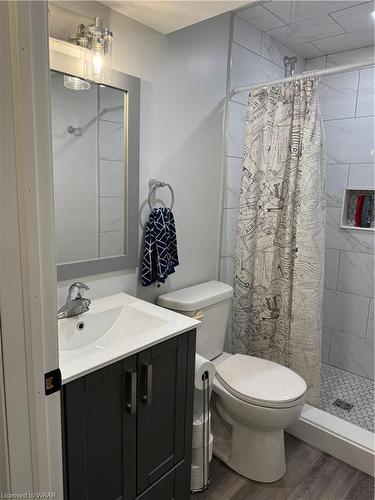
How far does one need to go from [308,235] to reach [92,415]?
143 cm

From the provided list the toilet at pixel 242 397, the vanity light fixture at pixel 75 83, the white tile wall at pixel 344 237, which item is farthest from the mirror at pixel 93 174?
the white tile wall at pixel 344 237

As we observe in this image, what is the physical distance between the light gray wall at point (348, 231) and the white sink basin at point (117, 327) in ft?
5.38

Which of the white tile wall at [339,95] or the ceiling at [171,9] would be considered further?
the white tile wall at [339,95]

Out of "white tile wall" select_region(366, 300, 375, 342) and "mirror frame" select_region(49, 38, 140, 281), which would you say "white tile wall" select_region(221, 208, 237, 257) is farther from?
"white tile wall" select_region(366, 300, 375, 342)

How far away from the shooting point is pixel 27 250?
32.2 inches

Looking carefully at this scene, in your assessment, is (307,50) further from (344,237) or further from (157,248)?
(157,248)

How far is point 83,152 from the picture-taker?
1.54 m

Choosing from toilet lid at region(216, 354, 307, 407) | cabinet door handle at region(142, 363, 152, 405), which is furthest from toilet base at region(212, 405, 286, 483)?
cabinet door handle at region(142, 363, 152, 405)

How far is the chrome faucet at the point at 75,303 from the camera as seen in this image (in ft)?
4.73

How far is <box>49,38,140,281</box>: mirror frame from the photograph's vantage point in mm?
1413

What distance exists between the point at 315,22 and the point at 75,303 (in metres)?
2.05

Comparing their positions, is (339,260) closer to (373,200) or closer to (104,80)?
(373,200)

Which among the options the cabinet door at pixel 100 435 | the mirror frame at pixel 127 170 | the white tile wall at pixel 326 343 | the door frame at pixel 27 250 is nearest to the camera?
the door frame at pixel 27 250

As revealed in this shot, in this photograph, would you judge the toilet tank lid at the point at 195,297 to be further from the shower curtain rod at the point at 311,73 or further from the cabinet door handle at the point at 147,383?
the shower curtain rod at the point at 311,73
